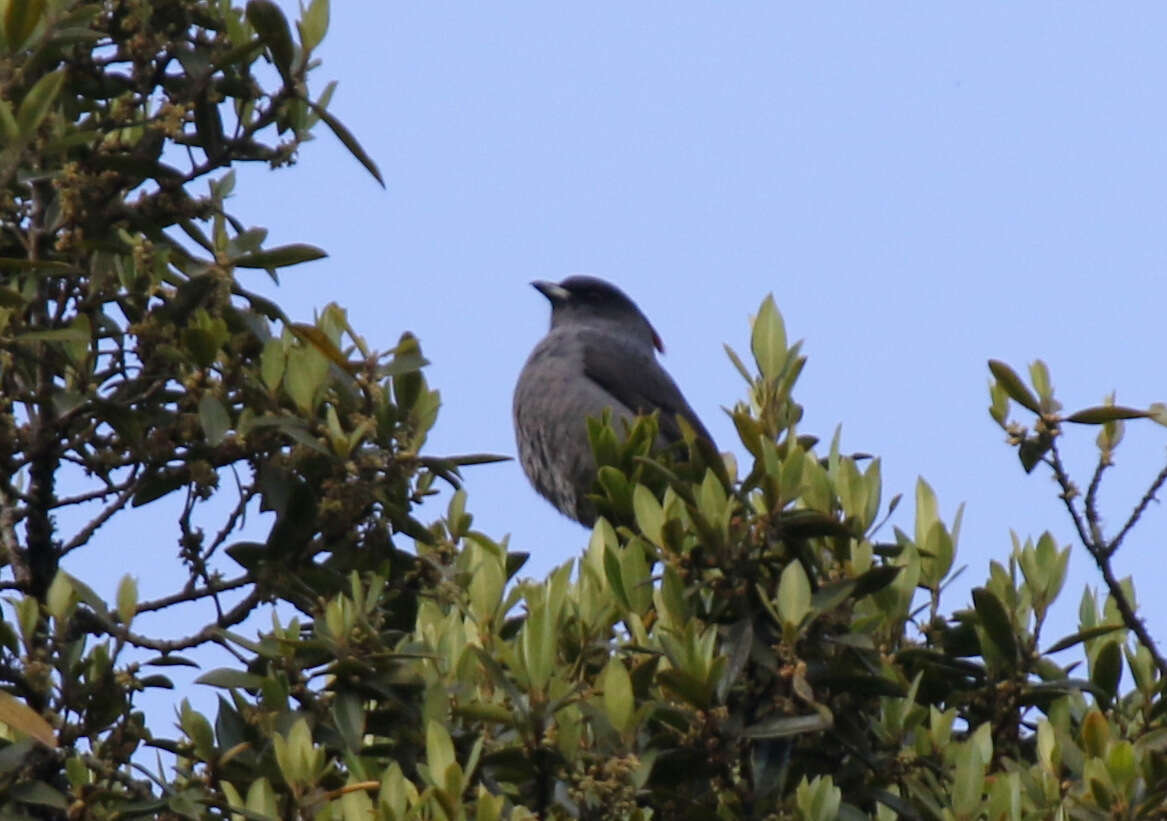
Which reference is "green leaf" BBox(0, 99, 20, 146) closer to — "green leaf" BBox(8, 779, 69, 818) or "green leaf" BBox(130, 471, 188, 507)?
"green leaf" BBox(130, 471, 188, 507)

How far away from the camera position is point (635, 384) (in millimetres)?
8211

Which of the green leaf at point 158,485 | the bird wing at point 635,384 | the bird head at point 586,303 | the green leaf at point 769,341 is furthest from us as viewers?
the bird head at point 586,303

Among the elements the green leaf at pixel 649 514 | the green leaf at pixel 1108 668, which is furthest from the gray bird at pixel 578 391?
the green leaf at pixel 649 514

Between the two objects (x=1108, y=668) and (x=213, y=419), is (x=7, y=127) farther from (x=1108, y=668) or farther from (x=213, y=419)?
(x=1108, y=668)

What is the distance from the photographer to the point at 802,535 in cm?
328

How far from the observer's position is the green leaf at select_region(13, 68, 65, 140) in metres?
3.55

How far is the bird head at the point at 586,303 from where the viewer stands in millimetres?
9125

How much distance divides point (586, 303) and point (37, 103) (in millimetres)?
5715

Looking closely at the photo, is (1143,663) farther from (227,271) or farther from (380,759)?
(227,271)

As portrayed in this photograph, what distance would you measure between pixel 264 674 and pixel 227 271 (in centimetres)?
94

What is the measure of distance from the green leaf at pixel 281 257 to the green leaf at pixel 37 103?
1.96 feet

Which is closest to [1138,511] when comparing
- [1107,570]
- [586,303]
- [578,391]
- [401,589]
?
[1107,570]

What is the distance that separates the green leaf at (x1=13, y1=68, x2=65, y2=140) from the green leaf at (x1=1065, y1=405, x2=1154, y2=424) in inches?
81.3

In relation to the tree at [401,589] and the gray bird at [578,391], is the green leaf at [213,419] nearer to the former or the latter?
the tree at [401,589]
